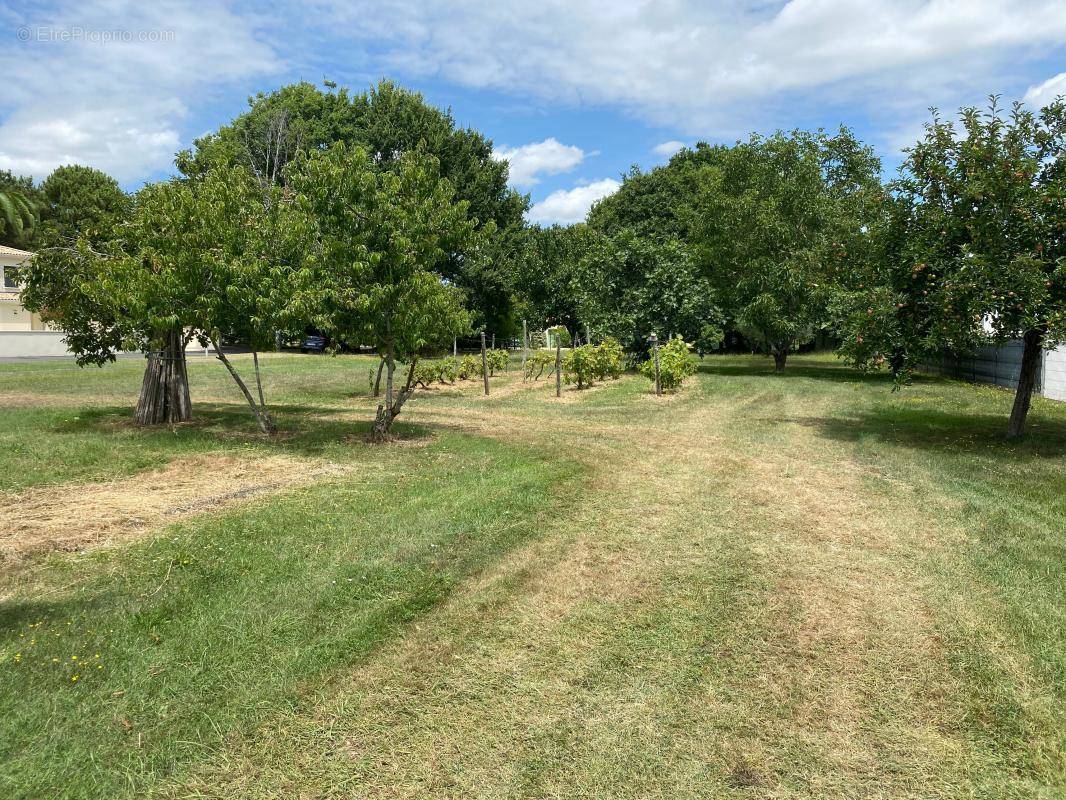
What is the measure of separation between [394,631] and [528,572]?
4.56 ft

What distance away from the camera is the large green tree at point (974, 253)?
31.8 feet

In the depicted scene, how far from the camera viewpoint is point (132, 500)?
24.1 feet

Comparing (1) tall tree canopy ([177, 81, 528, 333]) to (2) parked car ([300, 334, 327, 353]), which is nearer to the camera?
(1) tall tree canopy ([177, 81, 528, 333])

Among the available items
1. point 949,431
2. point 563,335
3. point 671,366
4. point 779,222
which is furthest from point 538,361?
point 563,335

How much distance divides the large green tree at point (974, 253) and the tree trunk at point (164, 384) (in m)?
12.0

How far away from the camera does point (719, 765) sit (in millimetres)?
3287

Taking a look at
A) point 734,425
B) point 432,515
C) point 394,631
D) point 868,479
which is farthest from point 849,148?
point 394,631

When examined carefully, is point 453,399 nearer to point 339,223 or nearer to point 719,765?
point 339,223

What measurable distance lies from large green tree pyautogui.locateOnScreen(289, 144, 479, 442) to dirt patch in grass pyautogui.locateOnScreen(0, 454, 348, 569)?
8.03ft

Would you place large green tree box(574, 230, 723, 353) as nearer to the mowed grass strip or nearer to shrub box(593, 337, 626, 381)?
shrub box(593, 337, 626, 381)

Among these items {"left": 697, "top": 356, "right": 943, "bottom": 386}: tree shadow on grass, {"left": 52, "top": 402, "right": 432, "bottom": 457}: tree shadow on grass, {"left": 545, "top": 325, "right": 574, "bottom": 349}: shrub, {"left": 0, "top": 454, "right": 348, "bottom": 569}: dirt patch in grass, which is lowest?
{"left": 0, "top": 454, "right": 348, "bottom": 569}: dirt patch in grass

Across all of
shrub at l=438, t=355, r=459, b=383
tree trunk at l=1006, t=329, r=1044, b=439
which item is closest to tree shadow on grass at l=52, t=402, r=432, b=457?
shrub at l=438, t=355, r=459, b=383

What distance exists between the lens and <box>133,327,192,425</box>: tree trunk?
40.0ft

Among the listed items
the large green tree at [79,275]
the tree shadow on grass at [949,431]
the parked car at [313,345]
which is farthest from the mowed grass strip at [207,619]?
the parked car at [313,345]
